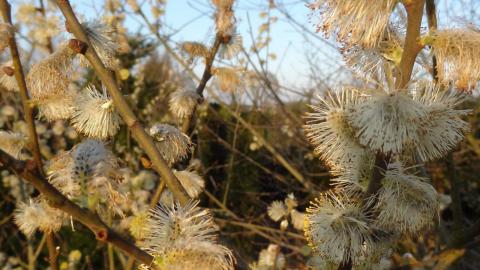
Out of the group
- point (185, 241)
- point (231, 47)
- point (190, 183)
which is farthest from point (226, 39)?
point (185, 241)

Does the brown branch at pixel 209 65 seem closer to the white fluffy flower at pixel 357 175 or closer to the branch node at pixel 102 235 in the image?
the white fluffy flower at pixel 357 175

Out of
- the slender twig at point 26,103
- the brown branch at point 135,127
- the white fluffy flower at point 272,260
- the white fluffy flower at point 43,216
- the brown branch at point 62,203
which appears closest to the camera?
the brown branch at point 62,203

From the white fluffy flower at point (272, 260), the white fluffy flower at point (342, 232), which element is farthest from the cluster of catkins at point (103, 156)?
the white fluffy flower at point (272, 260)

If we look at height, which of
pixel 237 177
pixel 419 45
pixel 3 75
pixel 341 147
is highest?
pixel 3 75

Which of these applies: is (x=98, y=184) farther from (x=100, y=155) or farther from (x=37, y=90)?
(x=37, y=90)

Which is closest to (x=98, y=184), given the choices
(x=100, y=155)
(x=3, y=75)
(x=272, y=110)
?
(x=100, y=155)

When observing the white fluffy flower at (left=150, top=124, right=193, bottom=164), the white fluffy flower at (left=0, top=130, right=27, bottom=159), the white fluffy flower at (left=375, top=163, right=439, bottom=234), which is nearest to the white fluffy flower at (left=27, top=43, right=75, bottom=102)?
the white fluffy flower at (left=150, top=124, right=193, bottom=164)
